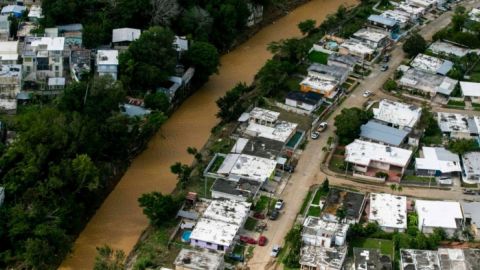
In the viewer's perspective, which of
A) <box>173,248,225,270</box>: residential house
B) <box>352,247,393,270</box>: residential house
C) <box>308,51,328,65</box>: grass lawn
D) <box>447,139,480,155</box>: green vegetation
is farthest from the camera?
<box>308,51,328,65</box>: grass lawn

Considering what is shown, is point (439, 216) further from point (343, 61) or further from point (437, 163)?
point (343, 61)

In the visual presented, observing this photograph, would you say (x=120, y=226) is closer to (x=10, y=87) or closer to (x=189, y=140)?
(x=189, y=140)

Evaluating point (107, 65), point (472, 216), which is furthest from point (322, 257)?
point (107, 65)

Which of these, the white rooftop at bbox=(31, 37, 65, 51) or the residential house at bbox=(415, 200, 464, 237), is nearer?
the residential house at bbox=(415, 200, 464, 237)

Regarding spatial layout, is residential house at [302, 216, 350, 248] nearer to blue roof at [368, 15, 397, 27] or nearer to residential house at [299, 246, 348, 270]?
residential house at [299, 246, 348, 270]

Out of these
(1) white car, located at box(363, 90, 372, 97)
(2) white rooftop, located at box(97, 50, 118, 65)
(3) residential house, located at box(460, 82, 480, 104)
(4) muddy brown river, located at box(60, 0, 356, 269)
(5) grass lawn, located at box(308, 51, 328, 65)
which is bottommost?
(4) muddy brown river, located at box(60, 0, 356, 269)

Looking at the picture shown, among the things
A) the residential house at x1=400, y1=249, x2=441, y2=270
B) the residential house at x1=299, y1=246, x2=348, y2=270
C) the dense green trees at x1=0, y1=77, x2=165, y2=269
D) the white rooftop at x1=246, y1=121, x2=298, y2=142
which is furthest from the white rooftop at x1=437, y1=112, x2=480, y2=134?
the dense green trees at x1=0, y1=77, x2=165, y2=269
